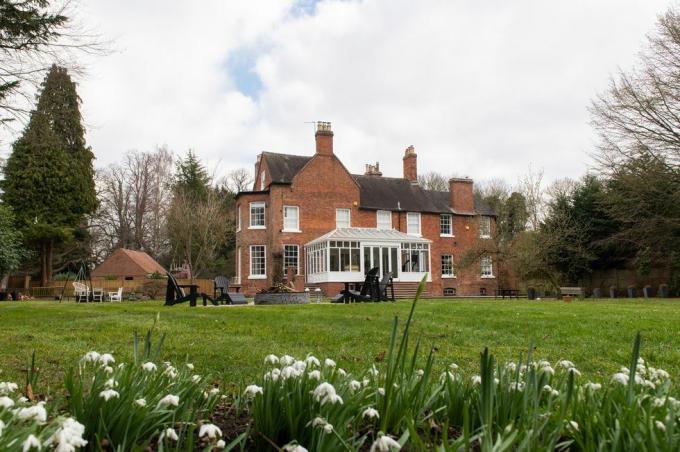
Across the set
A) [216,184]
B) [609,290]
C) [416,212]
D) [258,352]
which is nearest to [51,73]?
[258,352]

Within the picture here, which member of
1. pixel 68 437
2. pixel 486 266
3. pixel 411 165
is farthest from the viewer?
pixel 411 165

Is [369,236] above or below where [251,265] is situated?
above

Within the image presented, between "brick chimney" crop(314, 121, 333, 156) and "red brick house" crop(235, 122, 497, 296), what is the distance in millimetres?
66

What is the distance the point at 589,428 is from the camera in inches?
76.7

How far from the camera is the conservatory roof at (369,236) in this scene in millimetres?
33584

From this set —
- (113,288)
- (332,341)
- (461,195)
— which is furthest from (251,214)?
(332,341)

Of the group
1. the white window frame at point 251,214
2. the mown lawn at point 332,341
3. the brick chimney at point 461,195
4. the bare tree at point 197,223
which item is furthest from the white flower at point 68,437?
the brick chimney at point 461,195

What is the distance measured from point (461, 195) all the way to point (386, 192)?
5.88 metres

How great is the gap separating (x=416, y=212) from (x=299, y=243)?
8.92 metres

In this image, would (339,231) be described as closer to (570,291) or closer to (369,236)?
(369,236)

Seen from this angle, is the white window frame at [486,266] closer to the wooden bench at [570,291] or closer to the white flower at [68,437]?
the wooden bench at [570,291]

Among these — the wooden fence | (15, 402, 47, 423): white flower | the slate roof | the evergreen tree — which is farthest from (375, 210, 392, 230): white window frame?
(15, 402, 47, 423): white flower

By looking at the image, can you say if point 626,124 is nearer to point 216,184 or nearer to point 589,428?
point 589,428

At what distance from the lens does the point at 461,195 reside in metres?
40.9
